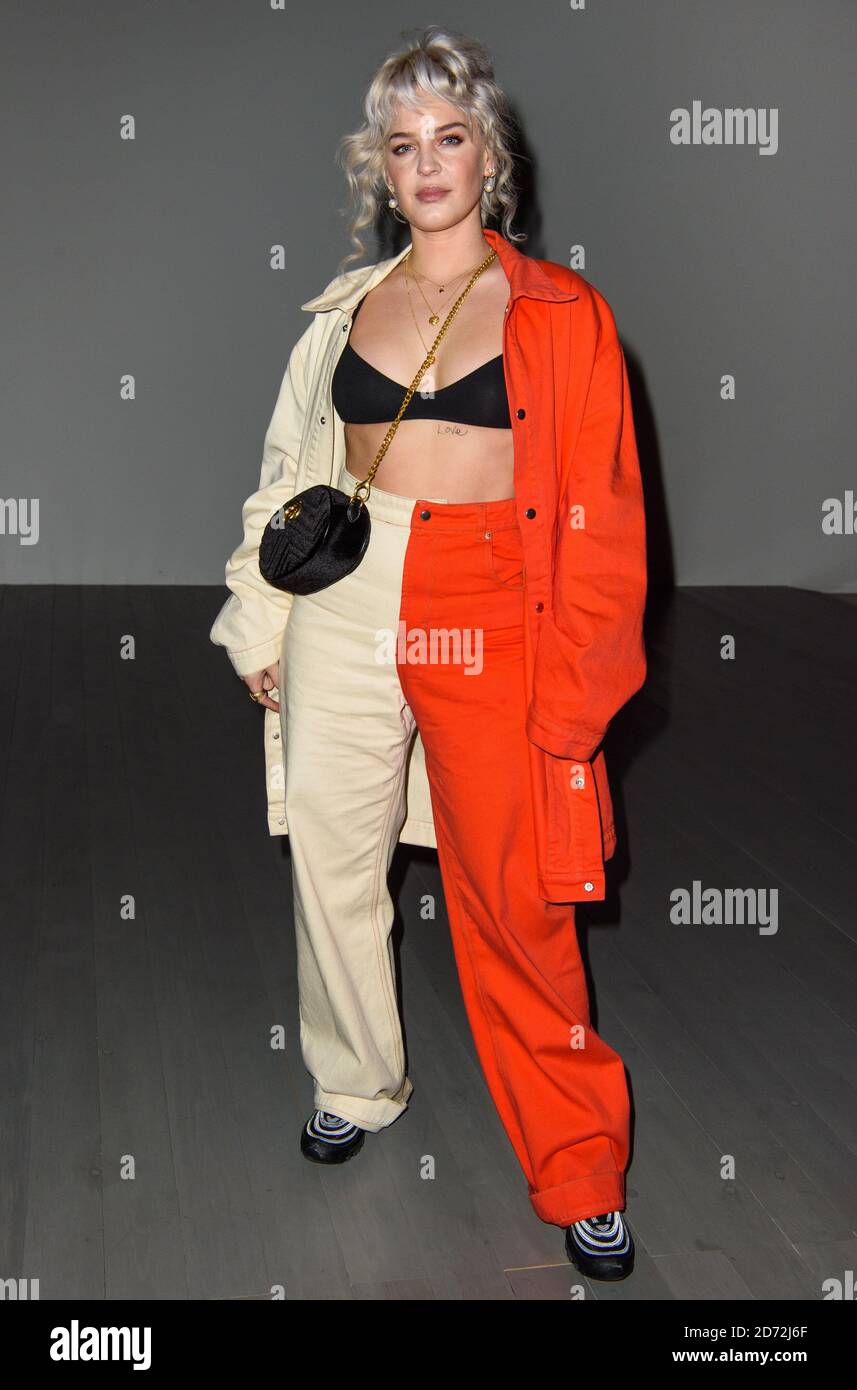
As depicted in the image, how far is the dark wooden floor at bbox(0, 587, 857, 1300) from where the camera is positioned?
198 cm

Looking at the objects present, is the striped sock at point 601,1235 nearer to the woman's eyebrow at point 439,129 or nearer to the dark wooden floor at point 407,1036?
the dark wooden floor at point 407,1036

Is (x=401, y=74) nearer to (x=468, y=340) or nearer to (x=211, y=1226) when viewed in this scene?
(x=468, y=340)

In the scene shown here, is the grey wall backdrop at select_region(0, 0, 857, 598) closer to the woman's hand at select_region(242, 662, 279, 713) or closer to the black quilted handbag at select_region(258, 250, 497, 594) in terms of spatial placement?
the woman's hand at select_region(242, 662, 279, 713)

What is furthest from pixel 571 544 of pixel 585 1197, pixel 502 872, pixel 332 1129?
pixel 332 1129

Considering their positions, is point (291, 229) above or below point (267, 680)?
above

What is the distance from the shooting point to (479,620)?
6.22ft

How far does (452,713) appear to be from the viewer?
1.93 meters

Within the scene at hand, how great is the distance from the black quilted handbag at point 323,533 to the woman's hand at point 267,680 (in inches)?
8.3

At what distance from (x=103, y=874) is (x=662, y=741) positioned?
178cm

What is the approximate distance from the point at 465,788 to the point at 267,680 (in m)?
0.41

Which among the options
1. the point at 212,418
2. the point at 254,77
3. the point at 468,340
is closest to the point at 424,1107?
the point at 468,340

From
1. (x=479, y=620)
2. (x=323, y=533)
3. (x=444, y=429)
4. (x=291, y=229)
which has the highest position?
(x=291, y=229)

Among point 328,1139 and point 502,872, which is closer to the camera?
point 502,872

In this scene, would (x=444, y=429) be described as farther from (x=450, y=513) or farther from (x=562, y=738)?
(x=562, y=738)
